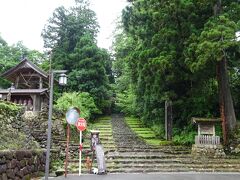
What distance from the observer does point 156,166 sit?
13.5 metres

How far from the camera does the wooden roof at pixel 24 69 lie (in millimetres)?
22375

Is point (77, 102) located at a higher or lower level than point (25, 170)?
higher

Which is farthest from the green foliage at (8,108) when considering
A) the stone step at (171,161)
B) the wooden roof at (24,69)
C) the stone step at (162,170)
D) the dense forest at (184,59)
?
the wooden roof at (24,69)

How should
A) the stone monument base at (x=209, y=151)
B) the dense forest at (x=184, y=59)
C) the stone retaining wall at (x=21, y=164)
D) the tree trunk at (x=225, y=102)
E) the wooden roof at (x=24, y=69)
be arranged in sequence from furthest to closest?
the wooden roof at (x=24, y=69) → the tree trunk at (x=225, y=102) → the stone monument base at (x=209, y=151) → the dense forest at (x=184, y=59) → the stone retaining wall at (x=21, y=164)

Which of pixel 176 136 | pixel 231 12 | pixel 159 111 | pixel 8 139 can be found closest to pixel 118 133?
pixel 159 111

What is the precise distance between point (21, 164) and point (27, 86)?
15.1m

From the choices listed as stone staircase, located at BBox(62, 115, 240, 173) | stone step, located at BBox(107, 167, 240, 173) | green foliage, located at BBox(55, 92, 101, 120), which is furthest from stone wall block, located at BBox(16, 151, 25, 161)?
green foliage, located at BBox(55, 92, 101, 120)

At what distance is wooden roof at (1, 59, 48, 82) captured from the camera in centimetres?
2238

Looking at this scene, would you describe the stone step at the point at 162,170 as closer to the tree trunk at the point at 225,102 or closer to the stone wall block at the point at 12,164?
the tree trunk at the point at 225,102

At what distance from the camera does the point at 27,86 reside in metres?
23.6

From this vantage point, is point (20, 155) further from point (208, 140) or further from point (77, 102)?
point (77, 102)

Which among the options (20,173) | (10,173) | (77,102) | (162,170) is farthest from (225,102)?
(10,173)

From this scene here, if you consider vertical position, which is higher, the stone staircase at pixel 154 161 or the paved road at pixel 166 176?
the stone staircase at pixel 154 161

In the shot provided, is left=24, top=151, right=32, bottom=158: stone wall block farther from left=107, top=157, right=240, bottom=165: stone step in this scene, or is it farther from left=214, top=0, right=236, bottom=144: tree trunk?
left=214, top=0, right=236, bottom=144: tree trunk
